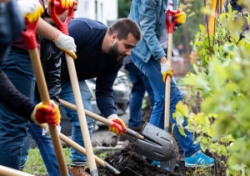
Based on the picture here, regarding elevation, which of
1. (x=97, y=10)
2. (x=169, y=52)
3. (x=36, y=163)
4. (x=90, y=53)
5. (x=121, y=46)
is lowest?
(x=97, y=10)

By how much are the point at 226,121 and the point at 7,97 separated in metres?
1.64

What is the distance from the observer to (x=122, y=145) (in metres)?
7.65

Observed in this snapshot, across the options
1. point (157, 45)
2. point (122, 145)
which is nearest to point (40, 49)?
point (157, 45)

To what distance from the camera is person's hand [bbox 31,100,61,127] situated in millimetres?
3242

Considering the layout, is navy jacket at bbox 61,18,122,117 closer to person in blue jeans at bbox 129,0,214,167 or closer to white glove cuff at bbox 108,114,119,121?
white glove cuff at bbox 108,114,119,121

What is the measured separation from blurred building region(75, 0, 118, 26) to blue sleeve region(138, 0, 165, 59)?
8933mm

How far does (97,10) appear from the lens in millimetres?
19438

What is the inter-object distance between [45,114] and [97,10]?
16.4 metres

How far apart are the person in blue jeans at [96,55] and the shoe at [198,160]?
0.92m

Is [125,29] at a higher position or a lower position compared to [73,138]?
higher

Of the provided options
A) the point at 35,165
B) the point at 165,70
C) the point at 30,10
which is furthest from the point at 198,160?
the point at 30,10

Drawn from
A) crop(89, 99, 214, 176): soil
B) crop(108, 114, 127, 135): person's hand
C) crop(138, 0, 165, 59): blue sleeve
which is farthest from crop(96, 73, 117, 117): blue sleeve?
crop(138, 0, 165, 59): blue sleeve

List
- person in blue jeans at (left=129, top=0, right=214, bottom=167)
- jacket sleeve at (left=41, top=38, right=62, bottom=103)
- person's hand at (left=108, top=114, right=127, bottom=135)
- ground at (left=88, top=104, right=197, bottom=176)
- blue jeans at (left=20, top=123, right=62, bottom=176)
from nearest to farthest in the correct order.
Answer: jacket sleeve at (left=41, top=38, right=62, bottom=103) → blue jeans at (left=20, top=123, right=62, bottom=176) → person's hand at (left=108, top=114, right=127, bottom=135) → ground at (left=88, top=104, right=197, bottom=176) → person in blue jeans at (left=129, top=0, right=214, bottom=167)

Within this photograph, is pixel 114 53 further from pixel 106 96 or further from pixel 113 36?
pixel 106 96
